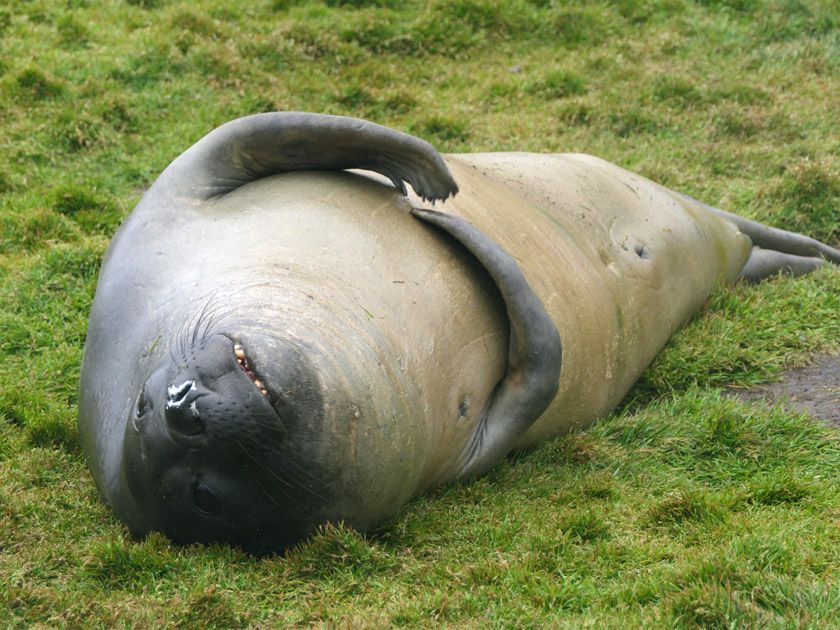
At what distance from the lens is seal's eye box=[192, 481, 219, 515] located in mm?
2633

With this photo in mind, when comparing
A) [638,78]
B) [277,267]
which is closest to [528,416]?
[277,267]

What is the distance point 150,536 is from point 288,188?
136 centimetres

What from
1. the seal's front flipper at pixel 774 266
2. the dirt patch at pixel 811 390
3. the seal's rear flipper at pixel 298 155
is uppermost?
the seal's rear flipper at pixel 298 155

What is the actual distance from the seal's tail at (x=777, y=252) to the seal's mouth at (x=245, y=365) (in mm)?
3765

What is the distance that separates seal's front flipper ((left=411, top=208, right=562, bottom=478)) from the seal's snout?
1105 mm

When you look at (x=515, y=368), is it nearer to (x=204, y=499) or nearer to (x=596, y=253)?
(x=596, y=253)

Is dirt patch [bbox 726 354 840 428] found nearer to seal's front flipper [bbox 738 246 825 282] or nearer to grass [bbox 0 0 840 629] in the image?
grass [bbox 0 0 840 629]

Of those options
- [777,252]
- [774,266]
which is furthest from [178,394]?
[777,252]

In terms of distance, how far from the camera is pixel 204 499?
2.66 meters

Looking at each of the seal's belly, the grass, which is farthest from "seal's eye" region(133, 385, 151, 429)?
the seal's belly

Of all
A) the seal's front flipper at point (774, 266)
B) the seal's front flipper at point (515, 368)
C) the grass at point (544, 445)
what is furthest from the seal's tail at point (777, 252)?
the seal's front flipper at point (515, 368)

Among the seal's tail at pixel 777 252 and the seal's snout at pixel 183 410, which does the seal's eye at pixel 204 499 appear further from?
the seal's tail at pixel 777 252

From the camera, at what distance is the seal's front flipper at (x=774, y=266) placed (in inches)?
218

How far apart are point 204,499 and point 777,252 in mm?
4188
